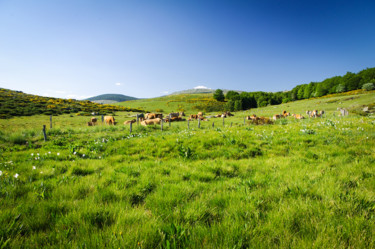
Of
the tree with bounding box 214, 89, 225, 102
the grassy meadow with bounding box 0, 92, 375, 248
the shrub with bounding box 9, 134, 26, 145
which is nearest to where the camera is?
the grassy meadow with bounding box 0, 92, 375, 248

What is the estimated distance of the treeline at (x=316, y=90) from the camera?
82.2 meters

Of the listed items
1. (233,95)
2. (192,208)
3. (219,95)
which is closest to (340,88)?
(233,95)

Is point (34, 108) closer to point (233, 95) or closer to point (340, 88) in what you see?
point (233, 95)

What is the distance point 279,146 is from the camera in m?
7.94

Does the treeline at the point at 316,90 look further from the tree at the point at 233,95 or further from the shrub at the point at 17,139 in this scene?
the shrub at the point at 17,139

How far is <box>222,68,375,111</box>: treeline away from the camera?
270ft

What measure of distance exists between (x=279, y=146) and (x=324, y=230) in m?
6.49

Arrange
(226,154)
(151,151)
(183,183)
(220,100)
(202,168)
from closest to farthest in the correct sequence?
1. (183,183)
2. (202,168)
3. (226,154)
4. (151,151)
5. (220,100)

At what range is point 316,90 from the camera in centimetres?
9556

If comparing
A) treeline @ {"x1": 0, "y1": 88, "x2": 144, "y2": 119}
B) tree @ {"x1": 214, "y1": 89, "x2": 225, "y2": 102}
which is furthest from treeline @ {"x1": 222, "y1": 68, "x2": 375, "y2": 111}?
treeline @ {"x1": 0, "y1": 88, "x2": 144, "y2": 119}

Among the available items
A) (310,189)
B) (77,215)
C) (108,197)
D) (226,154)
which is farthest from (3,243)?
(226,154)

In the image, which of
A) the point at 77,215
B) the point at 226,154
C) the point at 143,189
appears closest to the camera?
the point at 77,215

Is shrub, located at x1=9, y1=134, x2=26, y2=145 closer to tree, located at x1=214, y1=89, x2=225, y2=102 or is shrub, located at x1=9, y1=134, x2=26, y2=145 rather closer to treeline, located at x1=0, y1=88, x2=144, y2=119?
treeline, located at x1=0, y1=88, x2=144, y2=119

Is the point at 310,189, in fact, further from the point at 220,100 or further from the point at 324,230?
the point at 220,100
